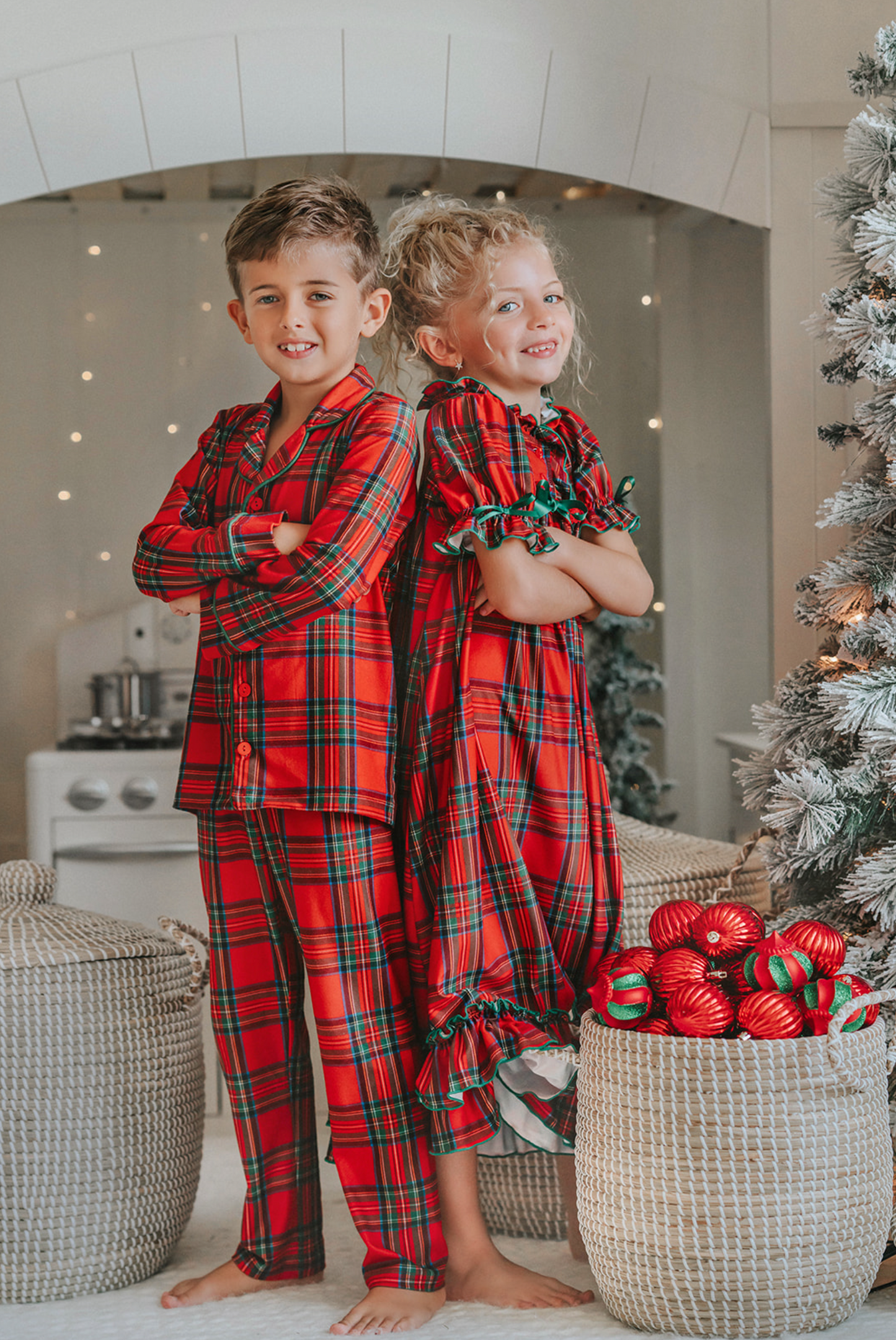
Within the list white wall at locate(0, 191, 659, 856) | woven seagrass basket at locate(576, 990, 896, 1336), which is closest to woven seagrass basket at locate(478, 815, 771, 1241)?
woven seagrass basket at locate(576, 990, 896, 1336)

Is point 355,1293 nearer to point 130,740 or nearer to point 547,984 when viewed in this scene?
point 547,984

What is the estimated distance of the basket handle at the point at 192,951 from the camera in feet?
5.57

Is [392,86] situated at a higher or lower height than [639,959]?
higher

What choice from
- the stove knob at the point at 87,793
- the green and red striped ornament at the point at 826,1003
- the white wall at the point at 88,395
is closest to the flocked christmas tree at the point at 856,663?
the green and red striped ornament at the point at 826,1003

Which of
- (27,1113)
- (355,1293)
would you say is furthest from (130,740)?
(355,1293)

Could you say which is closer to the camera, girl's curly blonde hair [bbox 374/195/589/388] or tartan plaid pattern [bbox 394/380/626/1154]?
tartan plaid pattern [bbox 394/380/626/1154]

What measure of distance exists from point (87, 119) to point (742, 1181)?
185 centimetres

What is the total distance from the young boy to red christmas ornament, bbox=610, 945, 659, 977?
10.4 inches

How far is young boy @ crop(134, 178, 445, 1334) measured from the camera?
143 centimetres

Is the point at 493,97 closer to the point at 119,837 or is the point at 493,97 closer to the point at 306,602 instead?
the point at 306,602

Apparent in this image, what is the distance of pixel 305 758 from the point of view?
4.70 ft

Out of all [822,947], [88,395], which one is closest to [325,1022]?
[822,947]

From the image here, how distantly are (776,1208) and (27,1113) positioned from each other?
896 millimetres

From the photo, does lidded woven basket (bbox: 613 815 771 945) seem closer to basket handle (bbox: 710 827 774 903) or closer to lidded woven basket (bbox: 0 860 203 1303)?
basket handle (bbox: 710 827 774 903)
